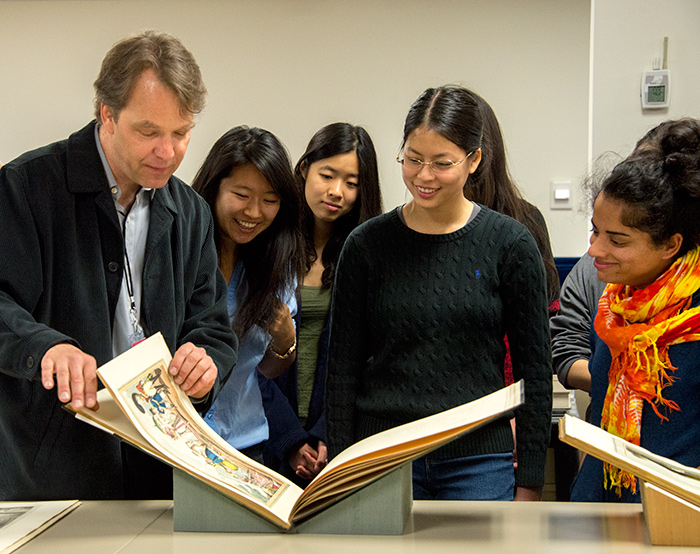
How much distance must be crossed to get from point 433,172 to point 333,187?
2.24 ft

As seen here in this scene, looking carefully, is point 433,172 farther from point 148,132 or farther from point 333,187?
point 333,187

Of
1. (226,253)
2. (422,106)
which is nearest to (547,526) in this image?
(422,106)

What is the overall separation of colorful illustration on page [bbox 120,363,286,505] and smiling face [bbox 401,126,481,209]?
67 cm

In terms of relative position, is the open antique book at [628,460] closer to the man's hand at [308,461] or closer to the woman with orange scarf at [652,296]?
the woman with orange scarf at [652,296]

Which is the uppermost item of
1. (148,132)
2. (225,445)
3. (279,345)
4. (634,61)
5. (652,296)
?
(634,61)

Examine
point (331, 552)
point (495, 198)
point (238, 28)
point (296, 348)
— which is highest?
point (238, 28)

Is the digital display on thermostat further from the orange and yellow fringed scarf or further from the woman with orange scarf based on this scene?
the orange and yellow fringed scarf

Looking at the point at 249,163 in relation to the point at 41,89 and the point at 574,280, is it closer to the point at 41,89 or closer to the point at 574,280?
the point at 574,280

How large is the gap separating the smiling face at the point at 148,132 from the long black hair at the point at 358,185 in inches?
35.2

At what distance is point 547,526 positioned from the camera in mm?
910

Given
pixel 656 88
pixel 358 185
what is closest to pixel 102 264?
pixel 358 185

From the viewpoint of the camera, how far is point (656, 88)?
112 inches

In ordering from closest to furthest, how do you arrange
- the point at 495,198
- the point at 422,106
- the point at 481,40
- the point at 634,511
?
the point at 634,511
the point at 422,106
the point at 495,198
the point at 481,40

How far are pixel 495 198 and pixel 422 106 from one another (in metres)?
0.56
